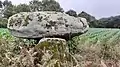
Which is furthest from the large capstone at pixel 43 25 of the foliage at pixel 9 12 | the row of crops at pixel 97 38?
the foliage at pixel 9 12

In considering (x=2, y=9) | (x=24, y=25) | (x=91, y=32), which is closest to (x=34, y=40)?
(x=24, y=25)

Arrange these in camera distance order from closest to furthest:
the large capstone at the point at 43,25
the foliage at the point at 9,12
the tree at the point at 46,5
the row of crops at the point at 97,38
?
the large capstone at the point at 43,25
the row of crops at the point at 97,38
the tree at the point at 46,5
the foliage at the point at 9,12

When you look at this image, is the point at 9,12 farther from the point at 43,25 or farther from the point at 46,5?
the point at 43,25

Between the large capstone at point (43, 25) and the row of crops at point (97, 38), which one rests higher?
the large capstone at point (43, 25)

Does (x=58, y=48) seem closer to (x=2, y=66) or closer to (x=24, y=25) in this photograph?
(x=2, y=66)

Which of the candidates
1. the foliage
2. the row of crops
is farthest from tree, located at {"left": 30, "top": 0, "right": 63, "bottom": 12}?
the row of crops

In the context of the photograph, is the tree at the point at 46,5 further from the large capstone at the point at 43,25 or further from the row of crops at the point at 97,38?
the large capstone at the point at 43,25

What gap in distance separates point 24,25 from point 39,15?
41 cm

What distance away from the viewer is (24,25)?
24.9ft

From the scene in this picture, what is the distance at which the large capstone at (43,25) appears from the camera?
7.46 meters

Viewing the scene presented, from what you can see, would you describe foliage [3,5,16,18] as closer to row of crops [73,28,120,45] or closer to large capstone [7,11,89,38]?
row of crops [73,28,120,45]

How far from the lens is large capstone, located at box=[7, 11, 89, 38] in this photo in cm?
746

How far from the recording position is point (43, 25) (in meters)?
7.53

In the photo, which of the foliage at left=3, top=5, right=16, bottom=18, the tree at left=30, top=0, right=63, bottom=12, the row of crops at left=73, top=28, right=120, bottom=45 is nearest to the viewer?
the row of crops at left=73, top=28, right=120, bottom=45
